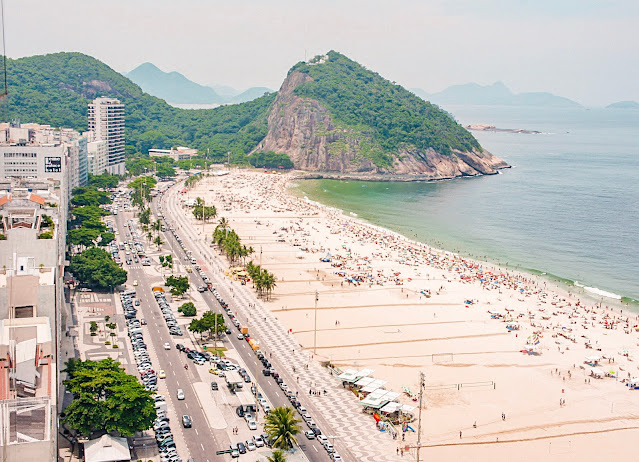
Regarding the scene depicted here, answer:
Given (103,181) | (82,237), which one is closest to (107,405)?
(82,237)

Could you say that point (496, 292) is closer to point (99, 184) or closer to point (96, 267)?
point (96, 267)

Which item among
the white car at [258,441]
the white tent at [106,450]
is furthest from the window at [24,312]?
the white car at [258,441]

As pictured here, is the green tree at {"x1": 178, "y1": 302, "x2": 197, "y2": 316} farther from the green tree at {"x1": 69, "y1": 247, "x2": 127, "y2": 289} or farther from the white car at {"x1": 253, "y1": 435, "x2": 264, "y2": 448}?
the white car at {"x1": 253, "y1": 435, "x2": 264, "y2": 448}

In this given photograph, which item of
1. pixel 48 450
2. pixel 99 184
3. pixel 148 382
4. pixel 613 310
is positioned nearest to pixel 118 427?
pixel 148 382

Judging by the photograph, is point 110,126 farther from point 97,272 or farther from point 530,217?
point 97,272

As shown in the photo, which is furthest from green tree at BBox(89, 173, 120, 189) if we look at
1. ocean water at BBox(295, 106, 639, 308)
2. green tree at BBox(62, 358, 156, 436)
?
green tree at BBox(62, 358, 156, 436)

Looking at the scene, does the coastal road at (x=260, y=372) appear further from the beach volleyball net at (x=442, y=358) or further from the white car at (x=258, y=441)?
the beach volleyball net at (x=442, y=358)

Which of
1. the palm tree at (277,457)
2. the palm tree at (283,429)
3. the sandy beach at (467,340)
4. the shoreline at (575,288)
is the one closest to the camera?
the palm tree at (277,457)
